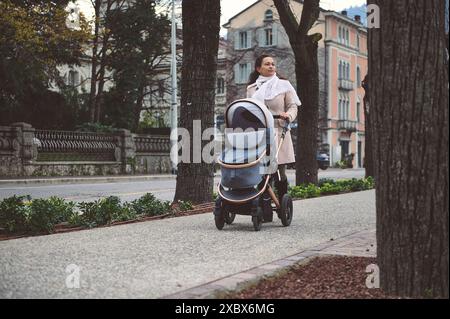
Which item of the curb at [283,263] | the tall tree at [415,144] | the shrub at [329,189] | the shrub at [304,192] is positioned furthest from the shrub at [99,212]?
the shrub at [329,189]

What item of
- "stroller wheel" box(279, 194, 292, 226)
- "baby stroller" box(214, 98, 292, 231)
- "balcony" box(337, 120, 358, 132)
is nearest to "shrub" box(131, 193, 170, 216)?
"baby stroller" box(214, 98, 292, 231)

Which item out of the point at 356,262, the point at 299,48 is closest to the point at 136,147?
the point at 299,48

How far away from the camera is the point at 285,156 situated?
8.36 metres

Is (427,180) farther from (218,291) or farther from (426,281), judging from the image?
(218,291)

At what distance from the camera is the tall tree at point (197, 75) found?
10375mm

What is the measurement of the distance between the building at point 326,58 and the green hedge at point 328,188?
43.3 metres

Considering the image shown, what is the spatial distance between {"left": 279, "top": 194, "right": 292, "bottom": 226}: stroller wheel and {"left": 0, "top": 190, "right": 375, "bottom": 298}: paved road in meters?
0.11

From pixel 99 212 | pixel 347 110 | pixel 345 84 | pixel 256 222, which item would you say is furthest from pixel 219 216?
pixel 347 110

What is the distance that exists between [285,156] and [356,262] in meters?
3.03

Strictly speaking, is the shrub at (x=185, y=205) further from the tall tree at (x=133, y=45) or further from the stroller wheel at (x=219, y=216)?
the tall tree at (x=133, y=45)

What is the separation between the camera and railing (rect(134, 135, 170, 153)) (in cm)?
3269

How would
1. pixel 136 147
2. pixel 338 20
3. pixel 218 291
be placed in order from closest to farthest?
pixel 218 291, pixel 136 147, pixel 338 20

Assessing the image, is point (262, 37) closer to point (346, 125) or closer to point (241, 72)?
point (241, 72)

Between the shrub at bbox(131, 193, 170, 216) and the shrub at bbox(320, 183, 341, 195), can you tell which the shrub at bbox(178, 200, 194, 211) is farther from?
the shrub at bbox(320, 183, 341, 195)
